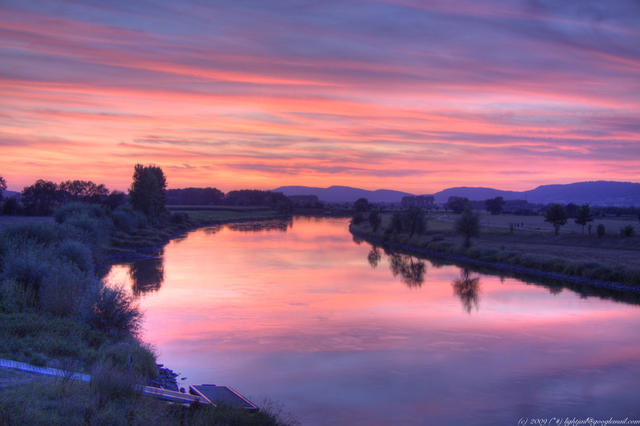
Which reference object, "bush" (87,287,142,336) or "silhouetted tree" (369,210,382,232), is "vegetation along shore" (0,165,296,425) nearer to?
"bush" (87,287,142,336)

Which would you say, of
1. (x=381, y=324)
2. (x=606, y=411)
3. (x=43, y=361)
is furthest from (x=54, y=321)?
(x=606, y=411)

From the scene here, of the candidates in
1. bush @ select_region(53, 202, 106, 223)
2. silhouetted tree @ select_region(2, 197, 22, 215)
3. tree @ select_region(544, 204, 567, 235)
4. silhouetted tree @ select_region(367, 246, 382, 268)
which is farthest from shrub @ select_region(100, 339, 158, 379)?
silhouetted tree @ select_region(2, 197, 22, 215)

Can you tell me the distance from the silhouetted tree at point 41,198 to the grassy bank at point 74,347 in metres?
57.8

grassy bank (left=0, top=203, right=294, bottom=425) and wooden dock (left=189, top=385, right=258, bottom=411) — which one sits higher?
grassy bank (left=0, top=203, right=294, bottom=425)

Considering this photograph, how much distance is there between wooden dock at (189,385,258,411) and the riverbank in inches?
918

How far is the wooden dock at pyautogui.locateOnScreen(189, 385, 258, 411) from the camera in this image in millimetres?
9305

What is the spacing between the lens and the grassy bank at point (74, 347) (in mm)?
6953

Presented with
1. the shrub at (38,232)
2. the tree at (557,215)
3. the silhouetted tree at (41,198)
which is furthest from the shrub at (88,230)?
the silhouetted tree at (41,198)

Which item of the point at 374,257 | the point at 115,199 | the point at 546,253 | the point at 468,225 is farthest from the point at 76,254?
the point at 115,199

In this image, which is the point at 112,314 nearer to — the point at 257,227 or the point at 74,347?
the point at 74,347

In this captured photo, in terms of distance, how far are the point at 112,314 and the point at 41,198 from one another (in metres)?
74.9

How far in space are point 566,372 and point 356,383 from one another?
5895mm

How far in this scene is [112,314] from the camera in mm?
13719

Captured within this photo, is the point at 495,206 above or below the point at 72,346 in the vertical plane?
above
